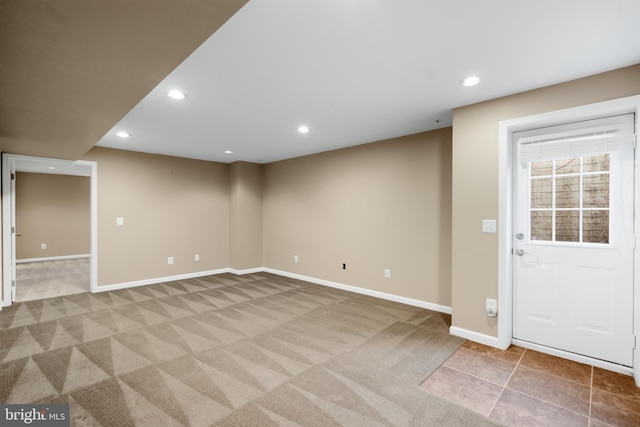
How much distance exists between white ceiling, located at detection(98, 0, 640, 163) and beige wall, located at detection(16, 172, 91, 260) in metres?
6.31

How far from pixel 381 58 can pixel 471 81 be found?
0.92 metres

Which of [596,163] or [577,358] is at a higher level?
[596,163]

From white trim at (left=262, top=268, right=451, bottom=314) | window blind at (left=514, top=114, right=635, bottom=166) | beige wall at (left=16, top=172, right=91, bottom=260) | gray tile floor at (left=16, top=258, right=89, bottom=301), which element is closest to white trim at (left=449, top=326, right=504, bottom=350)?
white trim at (left=262, top=268, right=451, bottom=314)

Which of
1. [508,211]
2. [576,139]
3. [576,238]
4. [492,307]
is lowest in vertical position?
[492,307]

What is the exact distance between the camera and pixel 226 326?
3.38 m

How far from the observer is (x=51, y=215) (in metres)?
7.87

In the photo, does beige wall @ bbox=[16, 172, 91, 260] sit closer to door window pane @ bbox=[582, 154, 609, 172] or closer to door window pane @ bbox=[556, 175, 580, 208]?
door window pane @ bbox=[556, 175, 580, 208]

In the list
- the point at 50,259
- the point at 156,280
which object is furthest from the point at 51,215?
the point at 156,280

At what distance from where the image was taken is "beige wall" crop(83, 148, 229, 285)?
497 centimetres

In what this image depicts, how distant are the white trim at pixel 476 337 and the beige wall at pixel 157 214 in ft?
16.0

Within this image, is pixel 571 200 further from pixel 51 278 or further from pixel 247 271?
pixel 51 278

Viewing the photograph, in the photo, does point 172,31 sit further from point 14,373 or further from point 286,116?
point 14,373

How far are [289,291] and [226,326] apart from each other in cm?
163

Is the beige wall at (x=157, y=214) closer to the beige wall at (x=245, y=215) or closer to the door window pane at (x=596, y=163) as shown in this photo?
the beige wall at (x=245, y=215)
